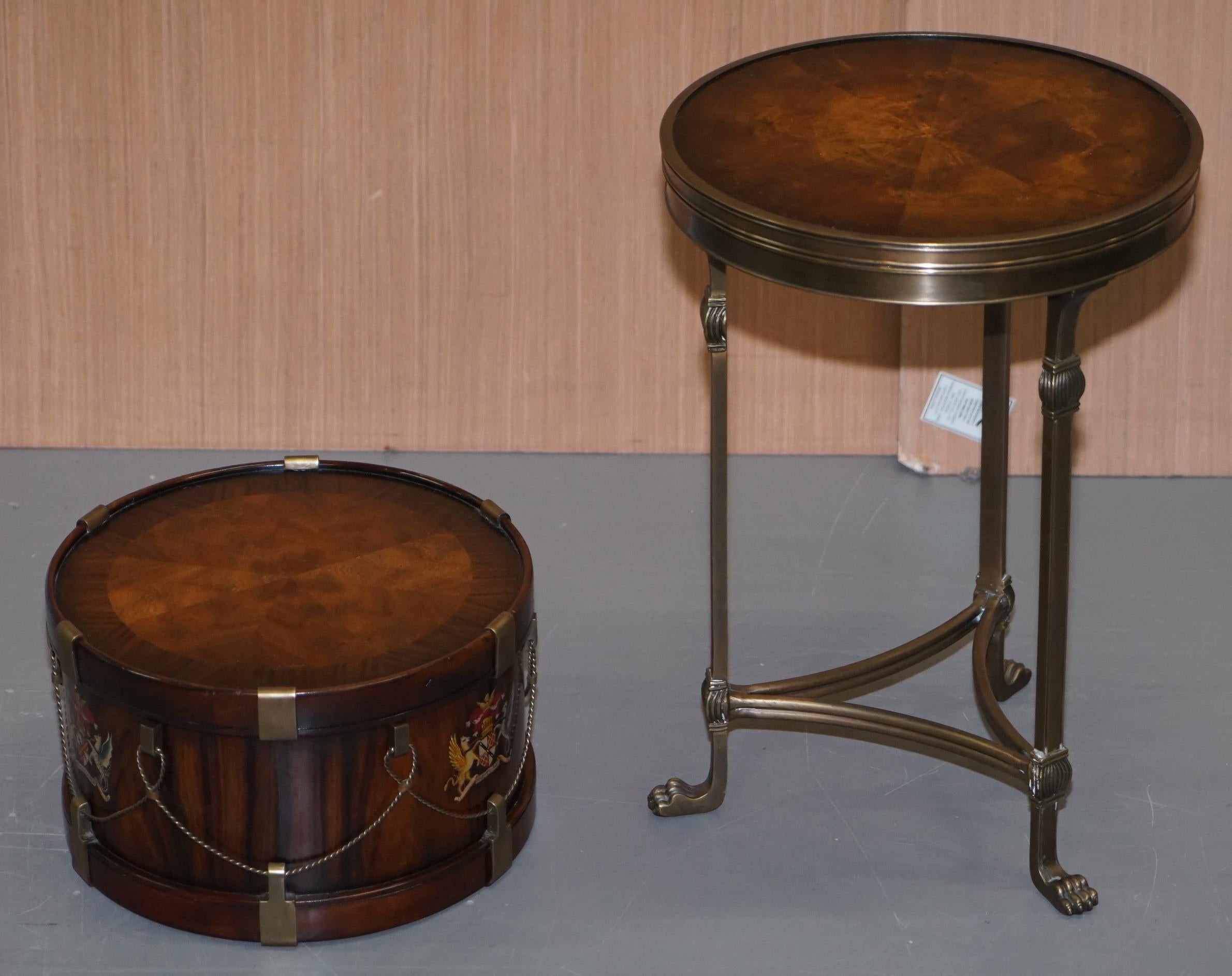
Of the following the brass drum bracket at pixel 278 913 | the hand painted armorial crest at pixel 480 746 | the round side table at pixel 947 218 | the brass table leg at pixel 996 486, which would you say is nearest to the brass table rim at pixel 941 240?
the round side table at pixel 947 218

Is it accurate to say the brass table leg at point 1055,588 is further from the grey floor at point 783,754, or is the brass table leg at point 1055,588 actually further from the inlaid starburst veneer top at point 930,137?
the inlaid starburst veneer top at point 930,137

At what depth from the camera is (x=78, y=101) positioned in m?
3.43

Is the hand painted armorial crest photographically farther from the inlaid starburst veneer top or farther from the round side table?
the inlaid starburst veneer top

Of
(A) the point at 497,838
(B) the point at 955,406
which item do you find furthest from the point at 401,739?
(B) the point at 955,406

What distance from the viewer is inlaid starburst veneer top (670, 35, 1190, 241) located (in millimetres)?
2039

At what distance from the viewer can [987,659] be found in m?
2.83

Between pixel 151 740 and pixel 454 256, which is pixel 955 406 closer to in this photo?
pixel 454 256

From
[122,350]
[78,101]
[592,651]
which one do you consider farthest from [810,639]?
[78,101]

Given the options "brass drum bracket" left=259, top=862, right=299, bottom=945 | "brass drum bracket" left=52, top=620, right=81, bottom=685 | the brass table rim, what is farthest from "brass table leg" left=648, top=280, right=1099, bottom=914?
"brass drum bracket" left=52, top=620, right=81, bottom=685

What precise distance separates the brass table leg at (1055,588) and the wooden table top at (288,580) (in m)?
0.70

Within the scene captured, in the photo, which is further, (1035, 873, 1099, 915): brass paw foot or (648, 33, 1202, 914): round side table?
(1035, 873, 1099, 915): brass paw foot

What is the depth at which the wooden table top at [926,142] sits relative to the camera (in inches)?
79.7

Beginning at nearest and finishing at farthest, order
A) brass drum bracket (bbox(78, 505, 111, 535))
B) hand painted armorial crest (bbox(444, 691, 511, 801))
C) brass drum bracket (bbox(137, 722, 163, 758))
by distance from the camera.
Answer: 1. brass drum bracket (bbox(137, 722, 163, 758))
2. hand painted armorial crest (bbox(444, 691, 511, 801))
3. brass drum bracket (bbox(78, 505, 111, 535))

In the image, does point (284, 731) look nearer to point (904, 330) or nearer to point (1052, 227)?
point (1052, 227)
